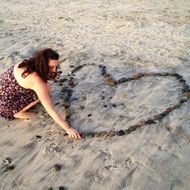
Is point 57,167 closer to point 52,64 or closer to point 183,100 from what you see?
point 52,64

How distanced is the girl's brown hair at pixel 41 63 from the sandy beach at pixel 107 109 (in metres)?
0.95

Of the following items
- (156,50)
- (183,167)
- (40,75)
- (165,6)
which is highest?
(40,75)

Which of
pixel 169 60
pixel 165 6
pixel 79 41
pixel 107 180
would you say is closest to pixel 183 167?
pixel 107 180

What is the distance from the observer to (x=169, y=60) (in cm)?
737

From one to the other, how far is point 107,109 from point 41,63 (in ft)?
5.08

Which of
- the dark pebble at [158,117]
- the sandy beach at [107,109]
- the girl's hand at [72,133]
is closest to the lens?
the sandy beach at [107,109]

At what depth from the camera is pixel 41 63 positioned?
4605mm

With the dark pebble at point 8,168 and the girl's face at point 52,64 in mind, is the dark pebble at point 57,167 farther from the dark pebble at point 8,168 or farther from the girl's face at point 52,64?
the girl's face at point 52,64

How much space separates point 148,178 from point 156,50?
4.26 metres

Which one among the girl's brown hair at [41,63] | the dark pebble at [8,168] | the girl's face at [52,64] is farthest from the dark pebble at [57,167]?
the girl's face at [52,64]

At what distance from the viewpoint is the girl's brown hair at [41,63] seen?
4609 mm

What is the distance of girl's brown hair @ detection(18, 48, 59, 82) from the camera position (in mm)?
4609

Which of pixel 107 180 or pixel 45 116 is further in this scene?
pixel 45 116

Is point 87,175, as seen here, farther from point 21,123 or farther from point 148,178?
point 21,123
